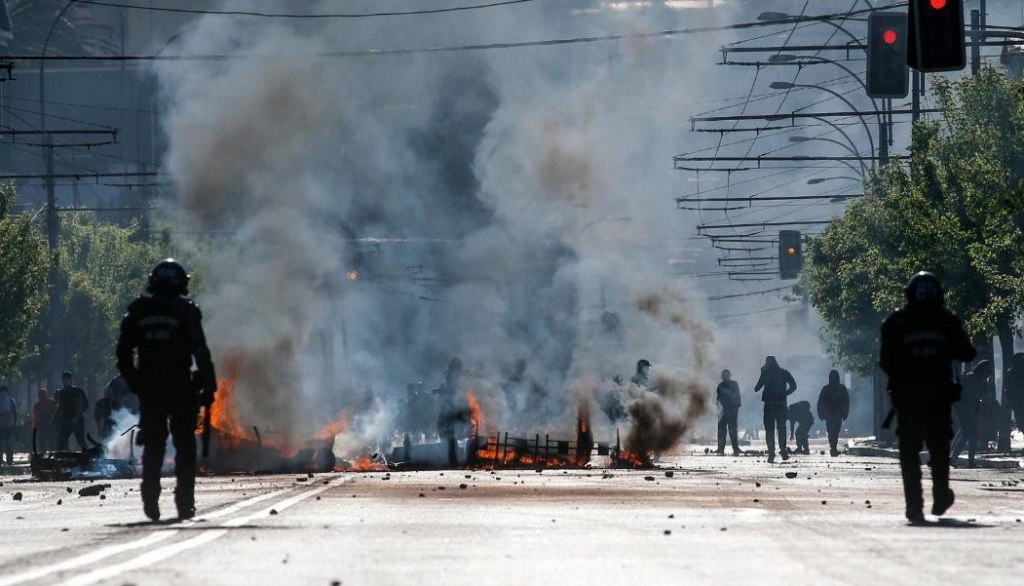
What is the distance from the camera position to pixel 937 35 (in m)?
17.1

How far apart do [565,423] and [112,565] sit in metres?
28.6

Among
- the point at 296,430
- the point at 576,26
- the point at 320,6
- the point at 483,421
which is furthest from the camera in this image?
the point at 576,26

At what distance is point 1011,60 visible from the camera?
2388 inches

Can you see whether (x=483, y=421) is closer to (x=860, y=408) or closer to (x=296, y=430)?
(x=296, y=430)

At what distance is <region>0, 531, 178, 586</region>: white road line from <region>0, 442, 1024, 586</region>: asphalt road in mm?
19

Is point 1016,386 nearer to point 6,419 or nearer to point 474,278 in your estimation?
point 6,419

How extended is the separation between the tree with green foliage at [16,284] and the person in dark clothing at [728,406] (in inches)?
576

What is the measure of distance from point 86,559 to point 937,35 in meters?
10.2

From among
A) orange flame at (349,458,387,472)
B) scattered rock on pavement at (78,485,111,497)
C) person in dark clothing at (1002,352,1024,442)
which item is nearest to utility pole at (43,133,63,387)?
orange flame at (349,458,387,472)

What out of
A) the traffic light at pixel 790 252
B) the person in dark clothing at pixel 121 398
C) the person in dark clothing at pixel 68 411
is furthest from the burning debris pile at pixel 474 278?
the traffic light at pixel 790 252

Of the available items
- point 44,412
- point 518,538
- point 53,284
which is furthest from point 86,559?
point 53,284

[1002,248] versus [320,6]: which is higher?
[320,6]

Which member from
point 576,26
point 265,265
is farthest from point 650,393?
point 576,26

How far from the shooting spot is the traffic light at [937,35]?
17.0 meters
